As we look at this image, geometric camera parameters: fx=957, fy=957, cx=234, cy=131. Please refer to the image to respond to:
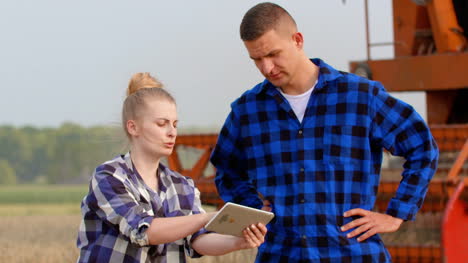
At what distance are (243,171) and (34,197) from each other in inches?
1462

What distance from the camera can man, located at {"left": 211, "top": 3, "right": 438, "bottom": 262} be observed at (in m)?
3.51

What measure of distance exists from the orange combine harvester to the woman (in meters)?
3.61

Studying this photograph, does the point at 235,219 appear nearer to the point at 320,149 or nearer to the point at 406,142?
the point at 320,149

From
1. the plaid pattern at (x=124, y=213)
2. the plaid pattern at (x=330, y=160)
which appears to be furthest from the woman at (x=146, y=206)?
the plaid pattern at (x=330, y=160)

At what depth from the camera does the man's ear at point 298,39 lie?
3.60m

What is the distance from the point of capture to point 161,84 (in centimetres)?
359

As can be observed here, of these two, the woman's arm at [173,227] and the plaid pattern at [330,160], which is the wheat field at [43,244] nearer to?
the plaid pattern at [330,160]

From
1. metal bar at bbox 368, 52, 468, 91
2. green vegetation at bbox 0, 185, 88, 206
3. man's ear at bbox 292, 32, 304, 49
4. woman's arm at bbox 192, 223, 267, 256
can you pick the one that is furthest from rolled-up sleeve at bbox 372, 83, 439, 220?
green vegetation at bbox 0, 185, 88, 206

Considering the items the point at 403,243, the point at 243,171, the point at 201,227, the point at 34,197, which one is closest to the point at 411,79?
the point at 403,243

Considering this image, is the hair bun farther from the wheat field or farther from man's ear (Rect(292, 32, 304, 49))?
the wheat field

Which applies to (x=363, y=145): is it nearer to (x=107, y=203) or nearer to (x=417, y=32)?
(x=107, y=203)

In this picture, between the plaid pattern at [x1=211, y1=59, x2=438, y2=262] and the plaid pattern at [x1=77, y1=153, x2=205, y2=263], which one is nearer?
the plaid pattern at [x1=77, y1=153, x2=205, y2=263]

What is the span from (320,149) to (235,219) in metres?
0.66

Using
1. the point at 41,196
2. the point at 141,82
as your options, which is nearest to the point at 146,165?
the point at 141,82
